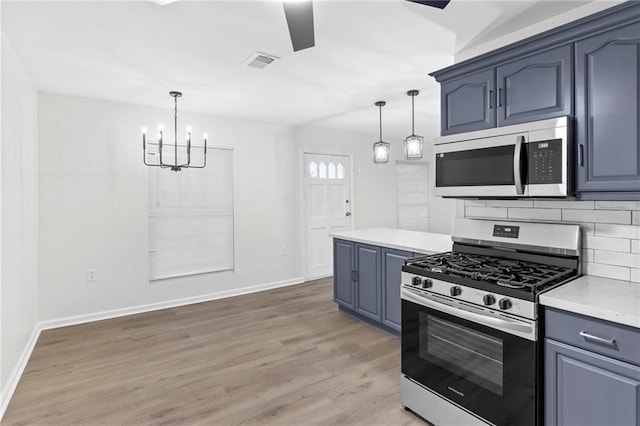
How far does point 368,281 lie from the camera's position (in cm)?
355

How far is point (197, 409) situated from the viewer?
2270mm

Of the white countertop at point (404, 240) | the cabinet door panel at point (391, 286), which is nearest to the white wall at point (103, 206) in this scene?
the white countertop at point (404, 240)

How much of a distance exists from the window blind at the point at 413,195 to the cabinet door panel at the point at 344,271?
324 cm

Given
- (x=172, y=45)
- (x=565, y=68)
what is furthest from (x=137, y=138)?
(x=565, y=68)

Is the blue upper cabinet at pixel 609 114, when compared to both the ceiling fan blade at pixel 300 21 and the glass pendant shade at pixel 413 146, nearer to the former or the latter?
the ceiling fan blade at pixel 300 21

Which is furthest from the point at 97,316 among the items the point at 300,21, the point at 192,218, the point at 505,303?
the point at 505,303

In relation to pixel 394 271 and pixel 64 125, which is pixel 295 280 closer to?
pixel 394 271

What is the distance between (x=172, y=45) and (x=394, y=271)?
258 centimetres

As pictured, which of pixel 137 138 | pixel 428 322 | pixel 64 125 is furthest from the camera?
pixel 137 138

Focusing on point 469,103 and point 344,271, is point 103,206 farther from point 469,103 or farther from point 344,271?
point 469,103

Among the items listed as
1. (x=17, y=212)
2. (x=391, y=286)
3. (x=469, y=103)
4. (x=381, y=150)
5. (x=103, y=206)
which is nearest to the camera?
(x=469, y=103)

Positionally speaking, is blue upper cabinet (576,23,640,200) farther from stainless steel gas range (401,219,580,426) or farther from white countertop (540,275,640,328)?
white countertop (540,275,640,328)

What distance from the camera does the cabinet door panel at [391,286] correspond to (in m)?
3.19

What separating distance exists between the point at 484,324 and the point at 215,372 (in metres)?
2.03
